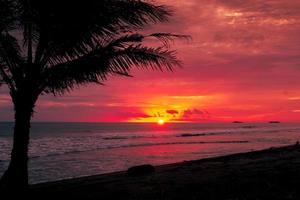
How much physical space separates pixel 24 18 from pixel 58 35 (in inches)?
32.2

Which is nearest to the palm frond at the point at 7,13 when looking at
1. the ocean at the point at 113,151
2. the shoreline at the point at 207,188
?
the shoreline at the point at 207,188

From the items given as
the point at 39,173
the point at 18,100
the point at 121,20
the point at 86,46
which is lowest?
the point at 39,173

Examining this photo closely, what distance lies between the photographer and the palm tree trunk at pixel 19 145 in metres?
8.71

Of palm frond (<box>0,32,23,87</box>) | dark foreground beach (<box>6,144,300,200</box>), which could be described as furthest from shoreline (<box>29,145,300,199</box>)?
palm frond (<box>0,32,23,87</box>)

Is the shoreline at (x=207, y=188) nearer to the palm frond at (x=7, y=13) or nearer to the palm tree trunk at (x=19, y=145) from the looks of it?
the palm tree trunk at (x=19, y=145)

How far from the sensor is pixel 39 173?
2098 centimetres

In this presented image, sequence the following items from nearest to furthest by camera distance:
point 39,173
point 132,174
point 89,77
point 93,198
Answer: point 93,198 < point 89,77 < point 132,174 < point 39,173

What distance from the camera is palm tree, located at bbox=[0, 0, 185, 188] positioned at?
28.0ft

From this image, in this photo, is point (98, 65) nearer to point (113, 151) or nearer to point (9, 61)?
point (9, 61)

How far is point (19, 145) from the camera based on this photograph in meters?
8.74

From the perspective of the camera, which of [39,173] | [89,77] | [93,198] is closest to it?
[93,198]

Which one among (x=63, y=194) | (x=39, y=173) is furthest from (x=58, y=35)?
(x=39, y=173)

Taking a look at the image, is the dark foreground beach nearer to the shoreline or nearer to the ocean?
the shoreline

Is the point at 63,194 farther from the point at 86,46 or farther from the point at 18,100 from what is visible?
the point at 86,46
